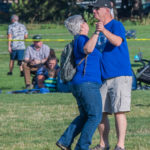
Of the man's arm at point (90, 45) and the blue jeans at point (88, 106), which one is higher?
the man's arm at point (90, 45)

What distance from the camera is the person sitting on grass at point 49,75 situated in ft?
42.4

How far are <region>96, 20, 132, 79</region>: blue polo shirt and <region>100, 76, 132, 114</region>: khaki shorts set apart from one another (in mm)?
70

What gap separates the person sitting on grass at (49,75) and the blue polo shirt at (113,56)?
21.8 ft

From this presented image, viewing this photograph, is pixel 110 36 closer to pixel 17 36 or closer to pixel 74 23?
pixel 74 23

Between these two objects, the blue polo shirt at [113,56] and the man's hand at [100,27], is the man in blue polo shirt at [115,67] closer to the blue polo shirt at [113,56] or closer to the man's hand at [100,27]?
the blue polo shirt at [113,56]

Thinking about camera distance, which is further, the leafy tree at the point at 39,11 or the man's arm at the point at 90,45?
the leafy tree at the point at 39,11

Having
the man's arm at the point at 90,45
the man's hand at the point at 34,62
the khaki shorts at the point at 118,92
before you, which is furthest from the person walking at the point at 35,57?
the man's arm at the point at 90,45

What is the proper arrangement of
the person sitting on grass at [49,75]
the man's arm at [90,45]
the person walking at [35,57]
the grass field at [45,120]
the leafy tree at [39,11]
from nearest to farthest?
the man's arm at [90,45]
the grass field at [45,120]
the person sitting on grass at [49,75]
the person walking at [35,57]
the leafy tree at [39,11]

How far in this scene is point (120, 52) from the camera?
6.20 meters

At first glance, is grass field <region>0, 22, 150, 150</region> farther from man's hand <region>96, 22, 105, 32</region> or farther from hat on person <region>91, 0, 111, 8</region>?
hat on person <region>91, 0, 111, 8</region>

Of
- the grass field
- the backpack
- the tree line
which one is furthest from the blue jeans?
the tree line

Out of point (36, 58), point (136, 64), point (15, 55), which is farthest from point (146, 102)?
point (136, 64)

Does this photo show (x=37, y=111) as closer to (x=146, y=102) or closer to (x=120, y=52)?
(x=146, y=102)

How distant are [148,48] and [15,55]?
10707mm
